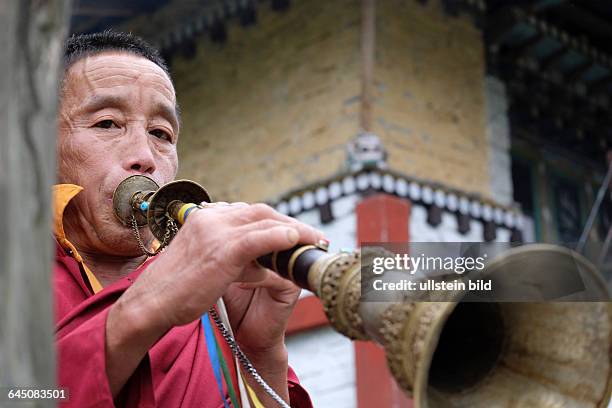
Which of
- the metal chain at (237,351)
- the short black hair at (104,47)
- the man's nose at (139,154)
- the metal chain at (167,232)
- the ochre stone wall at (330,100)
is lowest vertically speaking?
the metal chain at (237,351)

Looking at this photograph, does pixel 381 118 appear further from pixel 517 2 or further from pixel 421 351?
pixel 421 351

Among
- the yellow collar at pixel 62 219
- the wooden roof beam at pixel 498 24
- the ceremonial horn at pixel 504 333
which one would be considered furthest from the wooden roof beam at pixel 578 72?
the ceremonial horn at pixel 504 333

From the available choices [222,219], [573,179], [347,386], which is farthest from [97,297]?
[573,179]

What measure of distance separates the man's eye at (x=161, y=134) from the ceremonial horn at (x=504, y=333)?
93 cm

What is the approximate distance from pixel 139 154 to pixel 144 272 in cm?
63

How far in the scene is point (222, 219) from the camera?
6.83 ft

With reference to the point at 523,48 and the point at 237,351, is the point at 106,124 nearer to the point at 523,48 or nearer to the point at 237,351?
the point at 237,351

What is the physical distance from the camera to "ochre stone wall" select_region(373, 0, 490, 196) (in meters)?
7.36

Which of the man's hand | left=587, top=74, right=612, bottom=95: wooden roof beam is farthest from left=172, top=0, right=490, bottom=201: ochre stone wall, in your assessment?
the man's hand

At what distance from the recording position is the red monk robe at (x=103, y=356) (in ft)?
7.14

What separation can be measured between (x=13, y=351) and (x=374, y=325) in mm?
702

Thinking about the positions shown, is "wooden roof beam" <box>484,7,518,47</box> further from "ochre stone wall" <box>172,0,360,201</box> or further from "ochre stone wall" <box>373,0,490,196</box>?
"ochre stone wall" <box>172,0,360,201</box>

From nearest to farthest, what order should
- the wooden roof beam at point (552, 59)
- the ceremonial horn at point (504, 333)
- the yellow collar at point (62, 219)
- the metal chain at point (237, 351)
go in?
1. the ceremonial horn at point (504, 333)
2. the metal chain at point (237, 351)
3. the yellow collar at point (62, 219)
4. the wooden roof beam at point (552, 59)

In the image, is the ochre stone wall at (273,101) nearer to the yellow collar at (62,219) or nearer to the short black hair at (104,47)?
the short black hair at (104,47)
